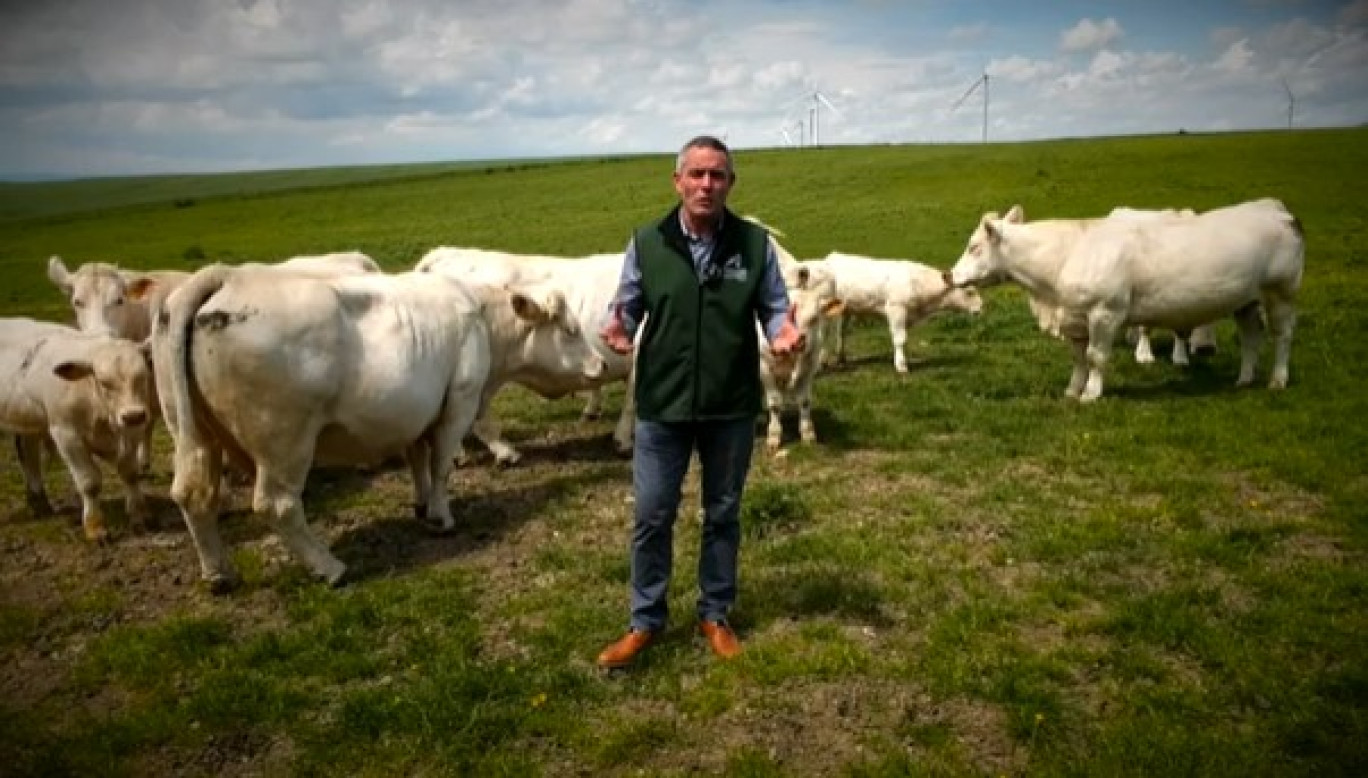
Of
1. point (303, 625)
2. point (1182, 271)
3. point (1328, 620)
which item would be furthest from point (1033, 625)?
point (1182, 271)

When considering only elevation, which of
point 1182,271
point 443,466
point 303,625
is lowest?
point 303,625

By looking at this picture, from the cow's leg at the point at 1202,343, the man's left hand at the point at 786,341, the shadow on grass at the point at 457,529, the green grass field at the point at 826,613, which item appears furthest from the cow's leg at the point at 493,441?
A: the cow's leg at the point at 1202,343

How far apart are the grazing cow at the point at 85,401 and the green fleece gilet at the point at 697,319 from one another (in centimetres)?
558

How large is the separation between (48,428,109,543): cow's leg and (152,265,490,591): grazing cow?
1.89 m

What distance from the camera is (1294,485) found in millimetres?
9266

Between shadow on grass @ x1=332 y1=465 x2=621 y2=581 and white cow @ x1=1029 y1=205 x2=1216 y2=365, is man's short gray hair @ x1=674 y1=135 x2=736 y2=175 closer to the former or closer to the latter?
shadow on grass @ x1=332 y1=465 x2=621 y2=581

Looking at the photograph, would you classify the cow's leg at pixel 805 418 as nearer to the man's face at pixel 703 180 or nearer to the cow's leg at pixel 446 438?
the cow's leg at pixel 446 438

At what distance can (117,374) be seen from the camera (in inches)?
349

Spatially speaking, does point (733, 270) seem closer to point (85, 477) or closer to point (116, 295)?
point (85, 477)

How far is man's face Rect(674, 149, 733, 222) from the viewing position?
5.50 meters

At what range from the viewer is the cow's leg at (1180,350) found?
1487cm

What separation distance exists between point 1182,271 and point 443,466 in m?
9.87

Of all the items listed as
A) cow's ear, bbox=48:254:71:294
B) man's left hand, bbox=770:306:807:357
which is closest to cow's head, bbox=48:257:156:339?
cow's ear, bbox=48:254:71:294

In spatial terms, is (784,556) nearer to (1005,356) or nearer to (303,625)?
(303,625)
